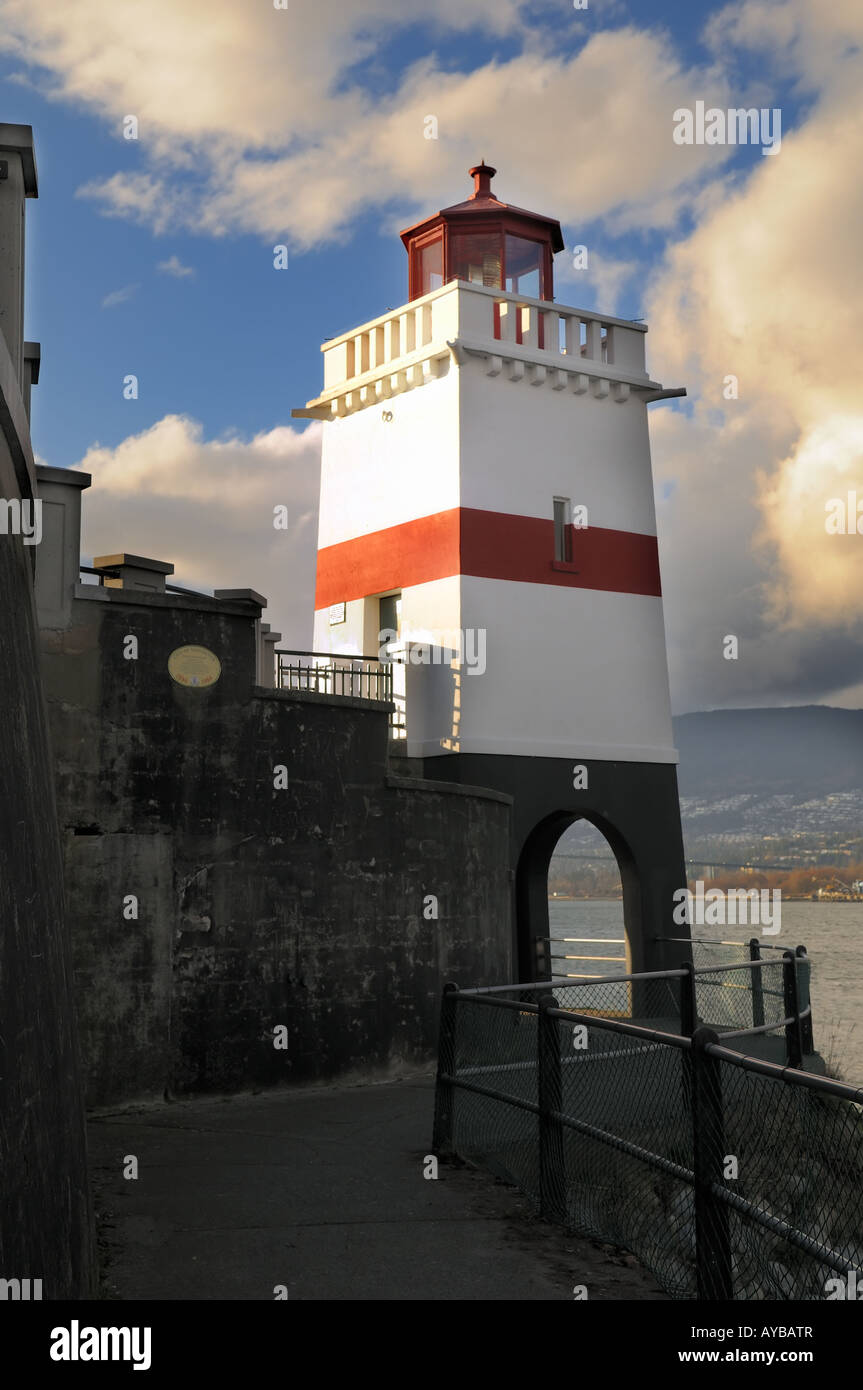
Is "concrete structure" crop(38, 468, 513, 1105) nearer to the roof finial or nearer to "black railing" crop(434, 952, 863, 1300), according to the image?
"black railing" crop(434, 952, 863, 1300)

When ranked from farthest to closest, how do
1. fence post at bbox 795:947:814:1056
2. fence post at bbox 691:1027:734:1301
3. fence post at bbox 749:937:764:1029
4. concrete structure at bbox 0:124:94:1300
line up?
fence post at bbox 749:937:764:1029 < fence post at bbox 795:947:814:1056 < fence post at bbox 691:1027:734:1301 < concrete structure at bbox 0:124:94:1300

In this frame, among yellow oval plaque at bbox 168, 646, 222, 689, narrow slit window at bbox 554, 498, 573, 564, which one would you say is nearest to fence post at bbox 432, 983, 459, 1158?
yellow oval plaque at bbox 168, 646, 222, 689

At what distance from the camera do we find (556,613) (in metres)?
20.0

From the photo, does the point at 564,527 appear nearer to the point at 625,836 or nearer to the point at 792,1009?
the point at 625,836

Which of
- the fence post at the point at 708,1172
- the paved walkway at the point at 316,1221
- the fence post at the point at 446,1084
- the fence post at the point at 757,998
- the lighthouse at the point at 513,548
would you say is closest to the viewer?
the fence post at the point at 708,1172

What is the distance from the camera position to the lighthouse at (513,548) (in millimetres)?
19328

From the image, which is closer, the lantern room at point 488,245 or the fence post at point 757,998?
the fence post at point 757,998

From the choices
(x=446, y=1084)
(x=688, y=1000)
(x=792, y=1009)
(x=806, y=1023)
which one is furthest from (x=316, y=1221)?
(x=806, y=1023)

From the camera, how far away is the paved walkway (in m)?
6.45

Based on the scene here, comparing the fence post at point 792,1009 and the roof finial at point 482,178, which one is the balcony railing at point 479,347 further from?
the fence post at point 792,1009

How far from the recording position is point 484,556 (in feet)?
63.5

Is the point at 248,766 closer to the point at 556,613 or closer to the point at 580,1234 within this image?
the point at 580,1234

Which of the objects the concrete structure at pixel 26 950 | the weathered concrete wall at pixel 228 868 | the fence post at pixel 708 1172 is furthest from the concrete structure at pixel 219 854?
the fence post at pixel 708 1172

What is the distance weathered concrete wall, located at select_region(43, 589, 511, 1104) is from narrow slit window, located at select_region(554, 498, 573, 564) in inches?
290
